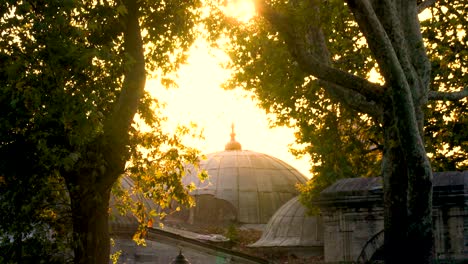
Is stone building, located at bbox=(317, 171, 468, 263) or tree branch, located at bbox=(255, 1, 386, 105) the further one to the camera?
stone building, located at bbox=(317, 171, 468, 263)

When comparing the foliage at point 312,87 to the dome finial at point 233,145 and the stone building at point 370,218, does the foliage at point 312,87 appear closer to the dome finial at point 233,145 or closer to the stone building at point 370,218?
the stone building at point 370,218

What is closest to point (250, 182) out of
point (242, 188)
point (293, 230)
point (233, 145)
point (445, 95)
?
point (242, 188)

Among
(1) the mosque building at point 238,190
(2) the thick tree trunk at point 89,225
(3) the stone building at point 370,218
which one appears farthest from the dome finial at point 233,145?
(2) the thick tree trunk at point 89,225

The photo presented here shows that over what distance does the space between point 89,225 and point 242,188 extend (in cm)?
5076

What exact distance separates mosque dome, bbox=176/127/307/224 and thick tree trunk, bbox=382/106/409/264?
155ft

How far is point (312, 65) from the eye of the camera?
43.8 ft

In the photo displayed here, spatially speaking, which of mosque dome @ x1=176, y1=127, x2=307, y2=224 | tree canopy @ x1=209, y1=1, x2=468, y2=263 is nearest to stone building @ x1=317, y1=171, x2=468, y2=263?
tree canopy @ x1=209, y1=1, x2=468, y2=263

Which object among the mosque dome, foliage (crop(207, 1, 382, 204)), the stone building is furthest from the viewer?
the mosque dome

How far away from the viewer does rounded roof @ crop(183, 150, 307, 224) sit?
208 feet

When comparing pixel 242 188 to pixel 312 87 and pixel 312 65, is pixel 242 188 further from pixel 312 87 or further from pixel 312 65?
pixel 312 65

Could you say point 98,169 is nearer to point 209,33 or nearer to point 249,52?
point 209,33

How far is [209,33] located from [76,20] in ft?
14.3

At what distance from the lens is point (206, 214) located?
200 feet

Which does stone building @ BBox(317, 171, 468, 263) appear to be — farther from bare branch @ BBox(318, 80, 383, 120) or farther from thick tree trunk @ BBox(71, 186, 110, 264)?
thick tree trunk @ BBox(71, 186, 110, 264)
